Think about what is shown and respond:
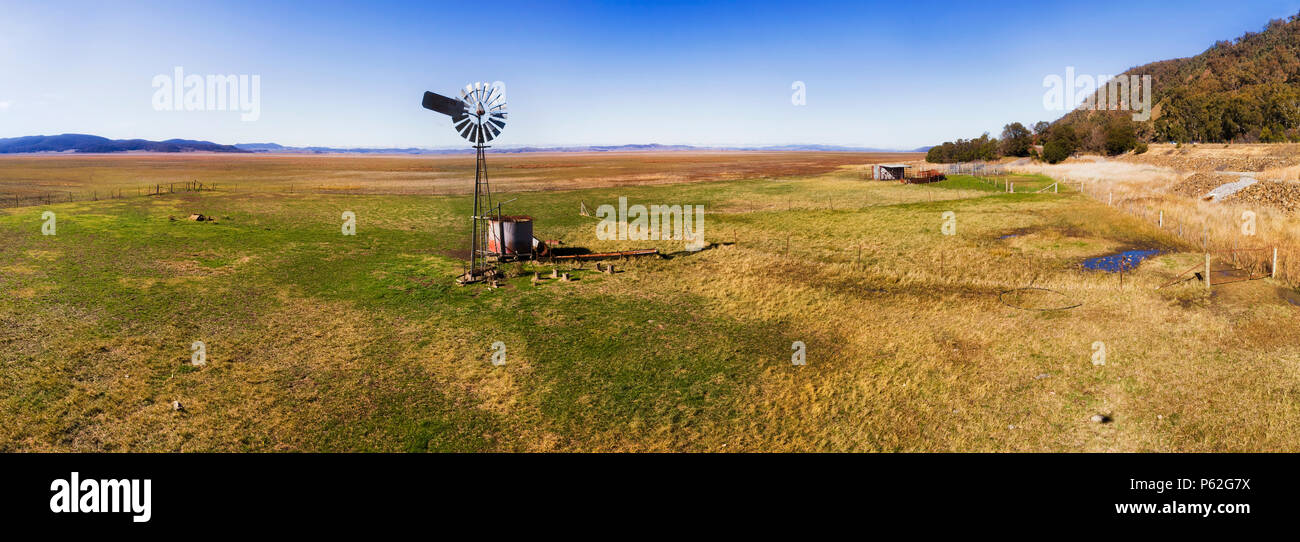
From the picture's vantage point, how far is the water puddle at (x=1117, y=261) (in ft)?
77.9

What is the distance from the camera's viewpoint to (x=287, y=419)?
12039 millimetres

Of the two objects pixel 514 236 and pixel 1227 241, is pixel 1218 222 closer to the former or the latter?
pixel 1227 241

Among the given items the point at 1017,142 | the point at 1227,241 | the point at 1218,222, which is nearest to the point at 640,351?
the point at 1227,241

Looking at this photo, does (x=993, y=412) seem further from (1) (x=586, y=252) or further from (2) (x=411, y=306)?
(1) (x=586, y=252)

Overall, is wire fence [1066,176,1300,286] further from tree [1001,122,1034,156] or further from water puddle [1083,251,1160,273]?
tree [1001,122,1034,156]

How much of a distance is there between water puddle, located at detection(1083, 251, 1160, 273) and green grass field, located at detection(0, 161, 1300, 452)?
29.7 inches

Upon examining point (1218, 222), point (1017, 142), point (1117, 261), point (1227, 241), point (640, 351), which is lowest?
point (640, 351)

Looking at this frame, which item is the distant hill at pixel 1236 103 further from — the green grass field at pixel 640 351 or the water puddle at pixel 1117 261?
the green grass field at pixel 640 351

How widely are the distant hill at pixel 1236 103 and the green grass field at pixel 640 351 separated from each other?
277 feet

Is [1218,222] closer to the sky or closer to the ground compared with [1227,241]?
closer to the sky

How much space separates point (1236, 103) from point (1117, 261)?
95.7 m

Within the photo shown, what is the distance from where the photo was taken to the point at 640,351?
16.4 metres

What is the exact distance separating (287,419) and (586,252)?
1950 centimetres

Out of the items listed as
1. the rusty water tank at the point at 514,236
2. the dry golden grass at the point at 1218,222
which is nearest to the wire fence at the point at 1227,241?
the dry golden grass at the point at 1218,222
